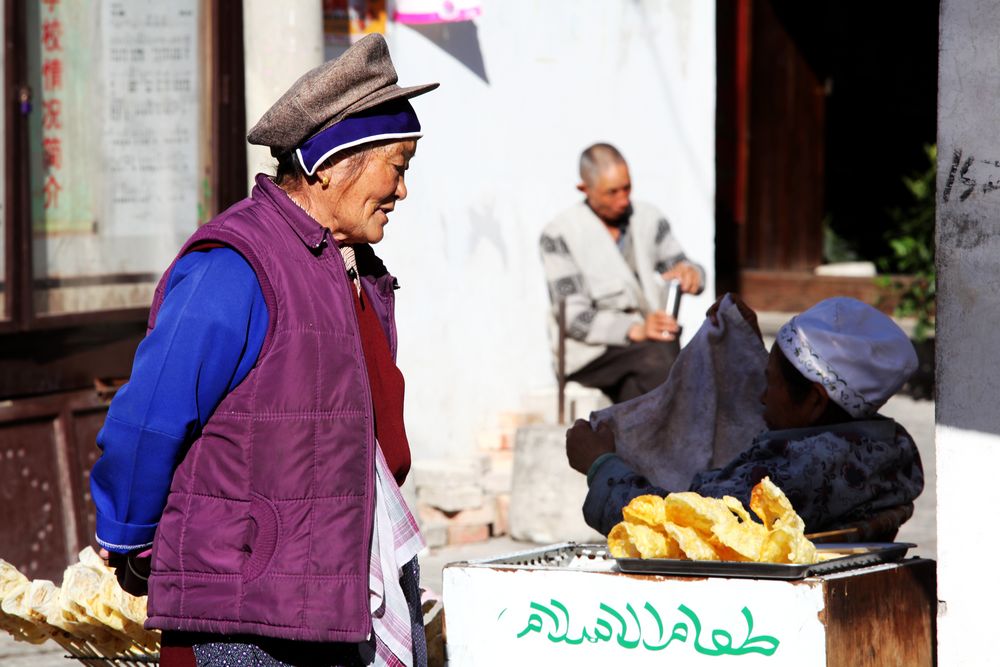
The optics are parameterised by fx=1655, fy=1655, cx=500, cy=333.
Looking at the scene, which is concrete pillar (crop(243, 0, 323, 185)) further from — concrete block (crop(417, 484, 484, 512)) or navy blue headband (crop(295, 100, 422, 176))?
navy blue headband (crop(295, 100, 422, 176))

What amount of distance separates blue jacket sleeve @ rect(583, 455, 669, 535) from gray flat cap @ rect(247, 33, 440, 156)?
114cm

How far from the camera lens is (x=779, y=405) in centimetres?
354

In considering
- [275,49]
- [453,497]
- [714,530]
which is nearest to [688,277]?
[453,497]

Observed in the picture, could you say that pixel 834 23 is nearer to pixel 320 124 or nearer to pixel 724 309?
pixel 724 309

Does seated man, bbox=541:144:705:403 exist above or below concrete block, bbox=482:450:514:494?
above

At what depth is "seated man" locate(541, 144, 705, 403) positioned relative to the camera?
6887mm

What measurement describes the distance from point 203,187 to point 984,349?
13.6 feet

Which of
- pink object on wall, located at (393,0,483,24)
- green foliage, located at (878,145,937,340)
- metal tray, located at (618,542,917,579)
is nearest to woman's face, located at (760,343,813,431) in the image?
metal tray, located at (618,542,917,579)

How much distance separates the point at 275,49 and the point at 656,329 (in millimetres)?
2088

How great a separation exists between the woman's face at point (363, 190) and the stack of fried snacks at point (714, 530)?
763 mm

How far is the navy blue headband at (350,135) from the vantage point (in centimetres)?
274

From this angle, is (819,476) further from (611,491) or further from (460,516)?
(460,516)

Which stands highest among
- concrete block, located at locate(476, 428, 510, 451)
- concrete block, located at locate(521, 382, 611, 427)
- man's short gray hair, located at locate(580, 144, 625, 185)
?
man's short gray hair, located at locate(580, 144, 625, 185)

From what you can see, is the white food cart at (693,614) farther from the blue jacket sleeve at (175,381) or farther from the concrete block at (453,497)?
the concrete block at (453,497)
